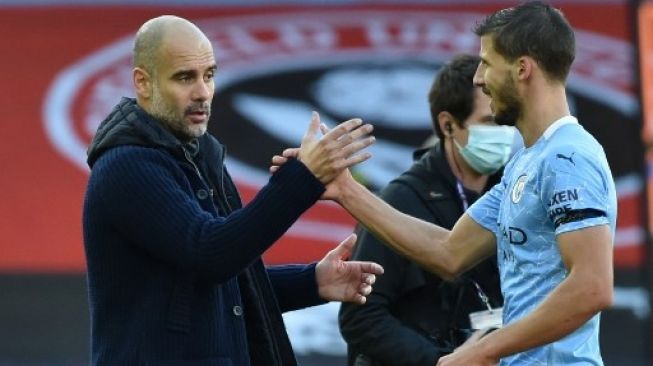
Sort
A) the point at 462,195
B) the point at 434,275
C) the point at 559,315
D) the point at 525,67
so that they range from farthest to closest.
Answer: the point at 462,195, the point at 434,275, the point at 525,67, the point at 559,315

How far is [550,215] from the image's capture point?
3.65m

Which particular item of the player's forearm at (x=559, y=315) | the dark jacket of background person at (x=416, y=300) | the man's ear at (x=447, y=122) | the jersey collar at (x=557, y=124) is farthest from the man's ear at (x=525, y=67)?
the man's ear at (x=447, y=122)

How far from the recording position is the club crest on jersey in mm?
3770

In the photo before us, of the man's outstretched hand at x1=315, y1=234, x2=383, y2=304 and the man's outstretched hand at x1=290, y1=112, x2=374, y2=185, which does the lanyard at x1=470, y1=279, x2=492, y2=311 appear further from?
the man's outstretched hand at x1=290, y1=112, x2=374, y2=185

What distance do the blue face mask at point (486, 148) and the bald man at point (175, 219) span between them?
1165 mm

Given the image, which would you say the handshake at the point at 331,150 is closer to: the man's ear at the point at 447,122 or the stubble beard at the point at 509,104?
the stubble beard at the point at 509,104

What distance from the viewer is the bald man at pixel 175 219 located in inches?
148

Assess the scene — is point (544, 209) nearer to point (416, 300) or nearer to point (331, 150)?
point (331, 150)

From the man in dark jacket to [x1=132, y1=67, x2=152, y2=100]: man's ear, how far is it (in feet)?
3.84

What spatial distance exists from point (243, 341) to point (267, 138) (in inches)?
210

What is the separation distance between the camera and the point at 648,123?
30.2ft

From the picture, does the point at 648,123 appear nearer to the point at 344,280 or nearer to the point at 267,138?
the point at 267,138

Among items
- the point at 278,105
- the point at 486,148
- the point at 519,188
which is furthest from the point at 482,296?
the point at 278,105

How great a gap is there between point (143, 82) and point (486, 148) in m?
1.41
